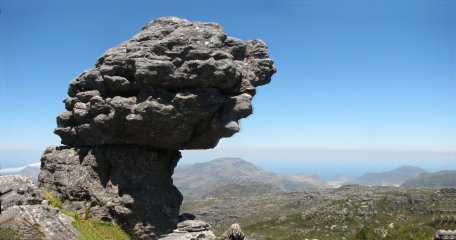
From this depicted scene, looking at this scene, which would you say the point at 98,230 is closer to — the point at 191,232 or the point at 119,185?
the point at 119,185

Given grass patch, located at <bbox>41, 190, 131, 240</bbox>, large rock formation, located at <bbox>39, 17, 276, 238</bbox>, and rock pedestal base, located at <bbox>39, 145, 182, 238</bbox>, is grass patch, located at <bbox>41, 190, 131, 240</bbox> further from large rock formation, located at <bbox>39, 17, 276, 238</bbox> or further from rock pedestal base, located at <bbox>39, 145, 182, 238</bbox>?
large rock formation, located at <bbox>39, 17, 276, 238</bbox>

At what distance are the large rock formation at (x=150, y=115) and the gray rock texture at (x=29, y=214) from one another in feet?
16.4

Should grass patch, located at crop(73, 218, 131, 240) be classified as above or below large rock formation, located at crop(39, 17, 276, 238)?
below

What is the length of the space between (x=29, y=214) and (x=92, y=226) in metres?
6.25

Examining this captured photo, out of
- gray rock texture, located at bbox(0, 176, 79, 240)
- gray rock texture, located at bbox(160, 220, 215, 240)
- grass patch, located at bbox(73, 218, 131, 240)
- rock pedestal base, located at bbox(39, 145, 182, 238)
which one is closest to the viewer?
gray rock texture, located at bbox(0, 176, 79, 240)

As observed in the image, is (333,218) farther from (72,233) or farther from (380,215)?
(72,233)

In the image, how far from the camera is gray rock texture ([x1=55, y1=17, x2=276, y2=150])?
34.9 meters

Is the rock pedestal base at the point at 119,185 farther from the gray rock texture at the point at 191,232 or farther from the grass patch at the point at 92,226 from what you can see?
the gray rock texture at the point at 191,232

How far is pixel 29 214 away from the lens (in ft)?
92.7

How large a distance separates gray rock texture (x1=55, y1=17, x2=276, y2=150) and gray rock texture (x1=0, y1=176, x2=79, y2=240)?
8.11 metres

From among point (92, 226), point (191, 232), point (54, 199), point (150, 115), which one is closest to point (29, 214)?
point (92, 226)

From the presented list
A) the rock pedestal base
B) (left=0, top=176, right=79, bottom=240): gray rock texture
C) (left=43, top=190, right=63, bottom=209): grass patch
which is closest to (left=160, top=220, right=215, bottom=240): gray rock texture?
the rock pedestal base

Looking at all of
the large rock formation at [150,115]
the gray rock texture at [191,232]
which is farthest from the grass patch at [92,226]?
the gray rock texture at [191,232]

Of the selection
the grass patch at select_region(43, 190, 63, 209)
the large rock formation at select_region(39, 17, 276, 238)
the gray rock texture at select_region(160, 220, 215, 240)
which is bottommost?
the gray rock texture at select_region(160, 220, 215, 240)
